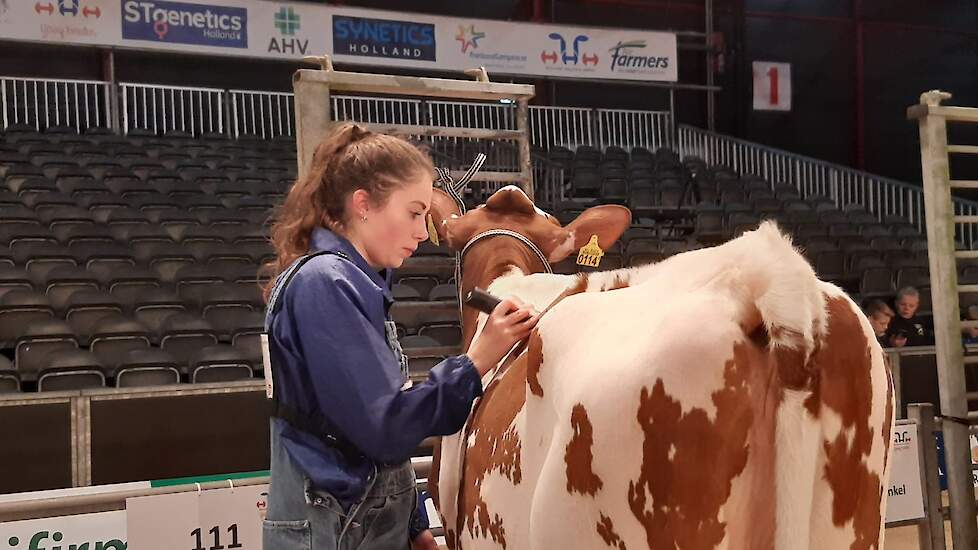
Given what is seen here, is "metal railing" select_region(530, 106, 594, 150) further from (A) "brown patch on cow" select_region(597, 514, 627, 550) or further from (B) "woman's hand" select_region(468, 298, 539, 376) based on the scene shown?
(A) "brown patch on cow" select_region(597, 514, 627, 550)

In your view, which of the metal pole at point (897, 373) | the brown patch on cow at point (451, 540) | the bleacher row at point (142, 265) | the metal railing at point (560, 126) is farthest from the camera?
the metal railing at point (560, 126)

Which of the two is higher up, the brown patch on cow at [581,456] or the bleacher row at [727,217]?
the bleacher row at [727,217]

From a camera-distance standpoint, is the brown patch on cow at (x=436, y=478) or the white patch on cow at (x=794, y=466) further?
the brown patch on cow at (x=436, y=478)

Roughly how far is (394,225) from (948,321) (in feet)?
10.0

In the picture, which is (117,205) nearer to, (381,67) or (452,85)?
(381,67)

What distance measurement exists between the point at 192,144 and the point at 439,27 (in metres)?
3.84

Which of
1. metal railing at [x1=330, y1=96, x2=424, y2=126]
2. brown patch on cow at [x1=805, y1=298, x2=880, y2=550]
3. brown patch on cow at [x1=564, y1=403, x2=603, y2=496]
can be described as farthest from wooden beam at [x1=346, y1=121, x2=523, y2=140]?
metal railing at [x1=330, y1=96, x2=424, y2=126]

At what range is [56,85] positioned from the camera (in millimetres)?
11914

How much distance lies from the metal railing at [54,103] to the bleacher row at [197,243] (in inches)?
25.7

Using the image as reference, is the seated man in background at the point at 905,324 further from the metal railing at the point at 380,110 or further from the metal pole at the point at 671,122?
the metal pole at the point at 671,122

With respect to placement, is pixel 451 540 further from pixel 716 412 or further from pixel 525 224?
pixel 525 224

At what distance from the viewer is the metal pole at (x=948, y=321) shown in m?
3.77

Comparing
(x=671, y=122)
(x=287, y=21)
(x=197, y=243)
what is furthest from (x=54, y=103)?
(x=671, y=122)

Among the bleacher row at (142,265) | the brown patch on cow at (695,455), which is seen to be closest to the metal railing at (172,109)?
the bleacher row at (142,265)
